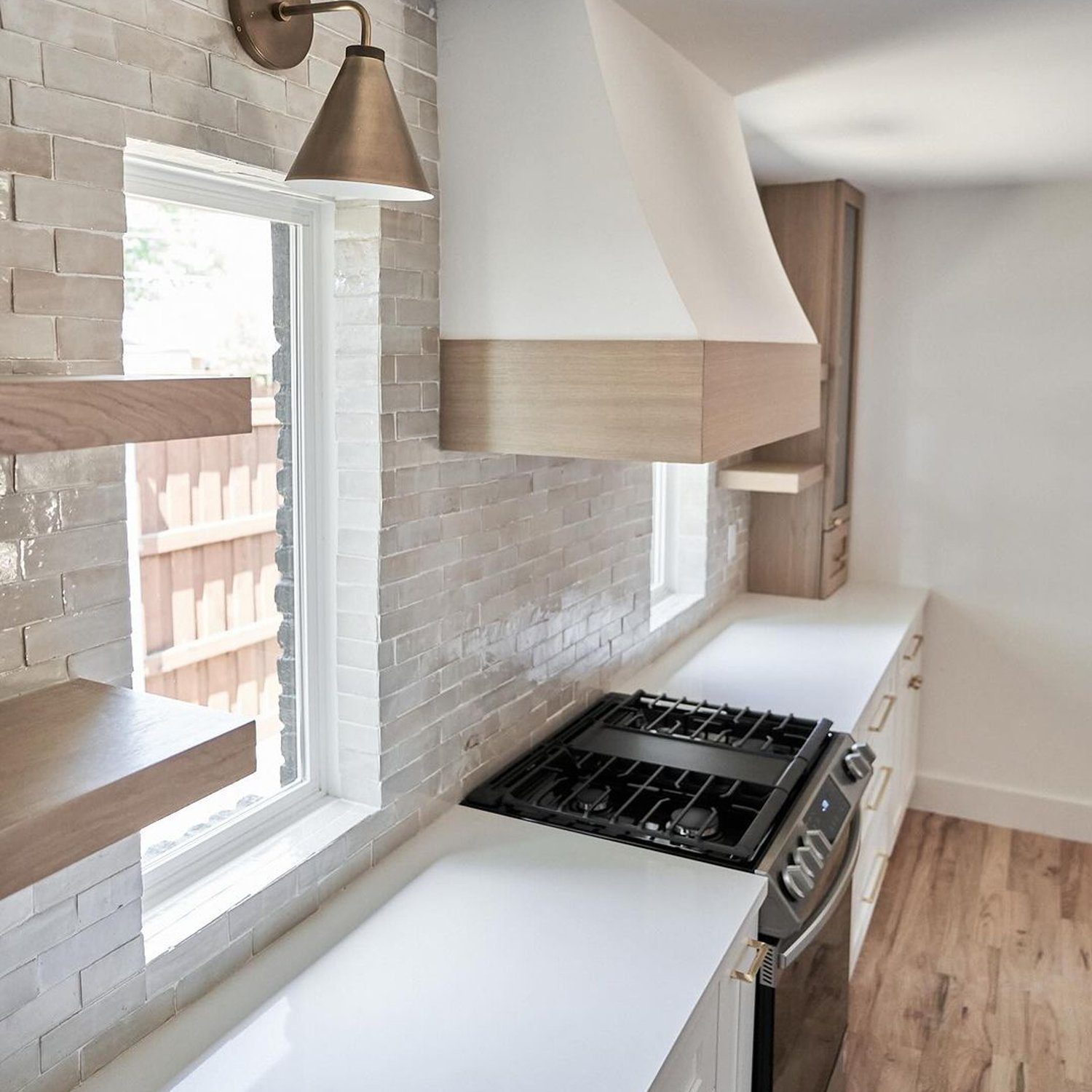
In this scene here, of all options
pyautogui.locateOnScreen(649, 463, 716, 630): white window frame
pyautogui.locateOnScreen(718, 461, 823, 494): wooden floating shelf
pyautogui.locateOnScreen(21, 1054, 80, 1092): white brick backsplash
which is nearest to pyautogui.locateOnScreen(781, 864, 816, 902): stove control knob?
pyautogui.locateOnScreen(21, 1054, 80, 1092): white brick backsplash

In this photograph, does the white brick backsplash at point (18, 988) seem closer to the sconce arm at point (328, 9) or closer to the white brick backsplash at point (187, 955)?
the white brick backsplash at point (187, 955)

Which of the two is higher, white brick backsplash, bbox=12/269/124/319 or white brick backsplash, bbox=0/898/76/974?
white brick backsplash, bbox=12/269/124/319

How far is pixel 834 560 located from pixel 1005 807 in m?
1.16

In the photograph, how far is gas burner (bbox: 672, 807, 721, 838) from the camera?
1.99m

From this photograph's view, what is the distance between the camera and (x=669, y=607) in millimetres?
3406

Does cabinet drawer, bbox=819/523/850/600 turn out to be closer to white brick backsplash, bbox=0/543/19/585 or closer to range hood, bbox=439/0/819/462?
range hood, bbox=439/0/819/462

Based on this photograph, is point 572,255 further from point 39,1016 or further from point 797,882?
point 39,1016

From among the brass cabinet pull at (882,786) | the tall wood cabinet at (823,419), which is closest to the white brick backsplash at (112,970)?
the brass cabinet pull at (882,786)

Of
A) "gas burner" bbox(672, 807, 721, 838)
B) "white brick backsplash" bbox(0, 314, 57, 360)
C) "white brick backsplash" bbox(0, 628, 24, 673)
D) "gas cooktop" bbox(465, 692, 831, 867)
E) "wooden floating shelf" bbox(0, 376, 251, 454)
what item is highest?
"white brick backsplash" bbox(0, 314, 57, 360)

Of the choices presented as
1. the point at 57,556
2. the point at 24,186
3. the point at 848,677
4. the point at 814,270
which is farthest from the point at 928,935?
the point at 24,186

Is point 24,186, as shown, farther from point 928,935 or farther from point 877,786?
point 928,935

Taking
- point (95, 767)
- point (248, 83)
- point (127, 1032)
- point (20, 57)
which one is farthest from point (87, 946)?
point (248, 83)

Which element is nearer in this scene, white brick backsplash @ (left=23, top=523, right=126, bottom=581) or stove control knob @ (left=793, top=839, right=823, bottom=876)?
white brick backsplash @ (left=23, top=523, right=126, bottom=581)

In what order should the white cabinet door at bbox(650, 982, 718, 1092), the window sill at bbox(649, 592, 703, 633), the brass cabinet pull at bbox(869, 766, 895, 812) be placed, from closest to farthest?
the white cabinet door at bbox(650, 982, 718, 1092) < the brass cabinet pull at bbox(869, 766, 895, 812) < the window sill at bbox(649, 592, 703, 633)
